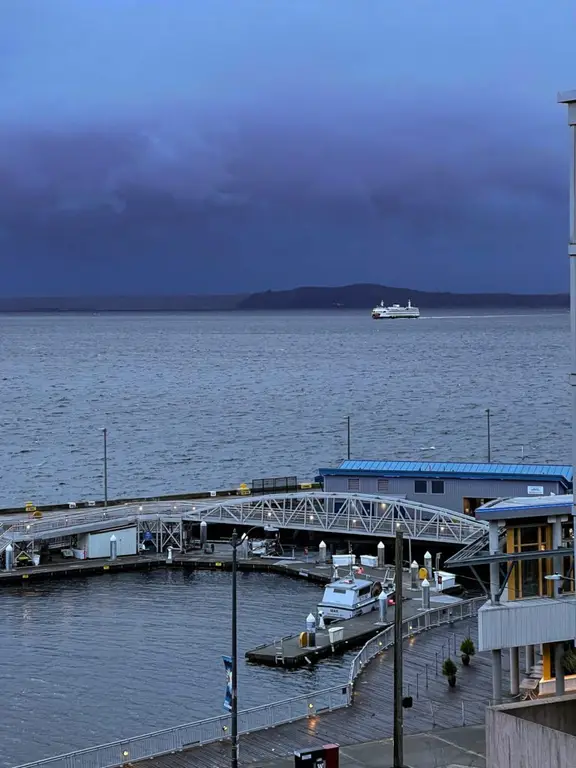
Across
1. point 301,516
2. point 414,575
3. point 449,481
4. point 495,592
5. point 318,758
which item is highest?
point 495,592

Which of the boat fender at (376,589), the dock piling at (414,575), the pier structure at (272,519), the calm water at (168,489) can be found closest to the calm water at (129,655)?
the calm water at (168,489)

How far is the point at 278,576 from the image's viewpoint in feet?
197

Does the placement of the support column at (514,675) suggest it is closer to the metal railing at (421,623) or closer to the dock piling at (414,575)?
the metal railing at (421,623)

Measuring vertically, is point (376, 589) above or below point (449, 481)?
below

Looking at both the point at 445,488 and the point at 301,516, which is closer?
the point at 445,488

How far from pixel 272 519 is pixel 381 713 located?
31.0 metres

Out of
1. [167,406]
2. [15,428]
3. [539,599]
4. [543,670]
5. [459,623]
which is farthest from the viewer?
[167,406]

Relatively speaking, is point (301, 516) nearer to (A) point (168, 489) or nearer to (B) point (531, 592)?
(B) point (531, 592)

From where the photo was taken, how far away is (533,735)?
17.1 metres

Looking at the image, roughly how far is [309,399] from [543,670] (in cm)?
15723

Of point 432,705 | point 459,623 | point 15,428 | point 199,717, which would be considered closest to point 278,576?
point 459,623

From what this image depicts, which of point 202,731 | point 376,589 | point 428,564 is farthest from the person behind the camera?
point 428,564

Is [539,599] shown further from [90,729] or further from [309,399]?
[309,399]

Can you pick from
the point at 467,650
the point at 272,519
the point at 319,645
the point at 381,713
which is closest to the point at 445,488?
the point at 272,519
